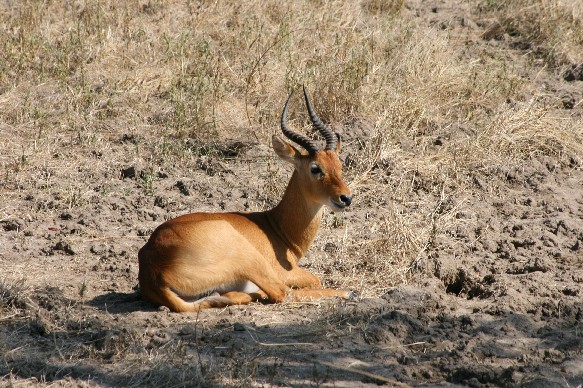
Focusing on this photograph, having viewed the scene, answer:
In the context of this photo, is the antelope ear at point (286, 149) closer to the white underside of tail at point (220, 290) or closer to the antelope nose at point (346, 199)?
the antelope nose at point (346, 199)

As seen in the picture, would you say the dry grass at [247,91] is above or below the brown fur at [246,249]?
above

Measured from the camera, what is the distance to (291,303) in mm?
6648

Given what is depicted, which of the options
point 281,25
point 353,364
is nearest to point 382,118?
Result: point 281,25

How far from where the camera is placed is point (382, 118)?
30.5 ft

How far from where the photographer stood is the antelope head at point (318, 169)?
6898 mm

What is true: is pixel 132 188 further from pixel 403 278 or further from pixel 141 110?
pixel 403 278

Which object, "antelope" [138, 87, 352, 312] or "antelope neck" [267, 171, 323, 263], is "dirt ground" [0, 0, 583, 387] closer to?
A: "antelope" [138, 87, 352, 312]

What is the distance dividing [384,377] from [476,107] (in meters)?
5.35

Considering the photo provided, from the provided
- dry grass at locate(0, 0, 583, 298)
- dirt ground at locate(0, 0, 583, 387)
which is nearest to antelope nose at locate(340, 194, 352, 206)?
dirt ground at locate(0, 0, 583, 387)

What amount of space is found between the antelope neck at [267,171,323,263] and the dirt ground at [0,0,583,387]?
0.35 meters

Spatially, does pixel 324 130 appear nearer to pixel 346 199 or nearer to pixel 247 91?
pixel 346 199

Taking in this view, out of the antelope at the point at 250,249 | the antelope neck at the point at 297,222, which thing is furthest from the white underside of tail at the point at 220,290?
the antelope neck at the point at 297,222

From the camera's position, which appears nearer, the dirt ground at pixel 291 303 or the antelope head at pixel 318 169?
the dirt ground at pixel 291 303

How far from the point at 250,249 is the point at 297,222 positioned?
62 cm
